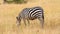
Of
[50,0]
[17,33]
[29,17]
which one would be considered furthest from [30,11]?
[50,0]

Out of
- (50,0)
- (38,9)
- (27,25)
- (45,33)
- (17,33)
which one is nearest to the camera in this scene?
(45,33)

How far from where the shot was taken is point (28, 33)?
35.7 ft

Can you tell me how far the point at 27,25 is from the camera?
1343 centimetres

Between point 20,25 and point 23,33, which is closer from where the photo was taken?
point 23,33

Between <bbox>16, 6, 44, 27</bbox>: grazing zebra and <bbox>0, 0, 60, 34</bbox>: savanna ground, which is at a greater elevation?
<bbox>16, 6, 44, 27</bbox>: grazing zebra

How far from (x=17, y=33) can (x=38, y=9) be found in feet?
6.66

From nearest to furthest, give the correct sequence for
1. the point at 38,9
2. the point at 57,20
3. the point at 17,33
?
the point at 17,33 < the point at 38,9 < the point at 57,20

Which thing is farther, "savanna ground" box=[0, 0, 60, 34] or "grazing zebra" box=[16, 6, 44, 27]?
"grazing zebra" box=[16, 6, 44, 27]

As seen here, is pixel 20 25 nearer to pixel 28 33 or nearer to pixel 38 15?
pixel 38 15

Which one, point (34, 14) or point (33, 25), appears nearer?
point (34, 14)

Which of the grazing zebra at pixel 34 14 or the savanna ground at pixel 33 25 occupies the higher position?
the grazing zebra at pixel 34 14

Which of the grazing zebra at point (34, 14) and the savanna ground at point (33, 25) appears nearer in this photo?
the savanna ground at point (33, 25)

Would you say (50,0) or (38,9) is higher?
(38,9)

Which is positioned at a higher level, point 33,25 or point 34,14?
point 34,14
